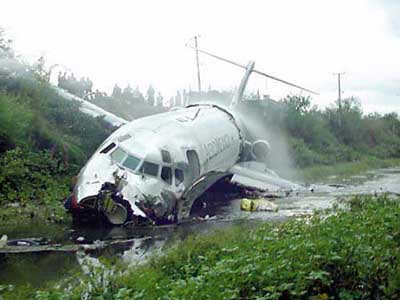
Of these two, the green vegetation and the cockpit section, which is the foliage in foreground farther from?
the green vegetation

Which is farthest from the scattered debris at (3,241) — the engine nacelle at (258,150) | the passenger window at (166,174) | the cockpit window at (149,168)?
the engine nacelle at (258,150)

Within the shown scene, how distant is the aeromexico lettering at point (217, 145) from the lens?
56.2 feet

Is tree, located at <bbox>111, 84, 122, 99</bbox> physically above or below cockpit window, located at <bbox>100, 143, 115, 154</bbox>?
above

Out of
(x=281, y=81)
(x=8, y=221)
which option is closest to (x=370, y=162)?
(x=281, y=81)

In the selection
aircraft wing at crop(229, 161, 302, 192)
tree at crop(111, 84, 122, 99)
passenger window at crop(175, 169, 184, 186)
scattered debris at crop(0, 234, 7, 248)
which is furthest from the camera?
tree at crop(111, 84, 122, 99)

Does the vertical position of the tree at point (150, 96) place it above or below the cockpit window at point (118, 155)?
above

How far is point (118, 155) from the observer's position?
14.2 meters

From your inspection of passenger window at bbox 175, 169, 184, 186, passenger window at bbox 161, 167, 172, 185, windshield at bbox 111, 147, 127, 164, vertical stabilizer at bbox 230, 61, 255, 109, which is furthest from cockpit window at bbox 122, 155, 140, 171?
vertical stabilizer at bbox 230, 61, 255, 109

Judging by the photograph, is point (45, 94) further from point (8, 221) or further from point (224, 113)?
point (8, 221)

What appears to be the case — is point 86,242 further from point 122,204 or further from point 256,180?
point 256,180

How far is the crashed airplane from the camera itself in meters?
13.1

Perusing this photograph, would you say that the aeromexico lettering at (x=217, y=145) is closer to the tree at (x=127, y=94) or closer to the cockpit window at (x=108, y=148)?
the cockpit window at (x=108, y=148)

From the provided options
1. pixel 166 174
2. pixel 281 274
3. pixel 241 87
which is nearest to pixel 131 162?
pixel 166 174

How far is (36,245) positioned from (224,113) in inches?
482
